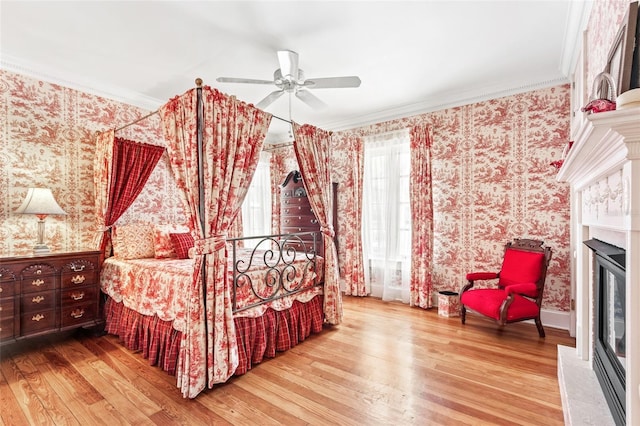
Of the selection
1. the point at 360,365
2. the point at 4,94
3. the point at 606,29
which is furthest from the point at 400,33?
the point at 4,94

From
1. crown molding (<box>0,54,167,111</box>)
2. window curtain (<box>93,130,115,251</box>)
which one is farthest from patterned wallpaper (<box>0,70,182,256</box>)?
window curtain (<box>93,130,115,251</box>)

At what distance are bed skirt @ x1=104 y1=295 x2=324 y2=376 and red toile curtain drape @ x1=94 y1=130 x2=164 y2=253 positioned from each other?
0.95m

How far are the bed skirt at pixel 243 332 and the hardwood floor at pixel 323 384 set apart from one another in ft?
0.31

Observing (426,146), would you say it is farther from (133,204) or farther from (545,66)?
(133,204)

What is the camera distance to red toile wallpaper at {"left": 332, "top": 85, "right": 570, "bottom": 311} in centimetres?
348

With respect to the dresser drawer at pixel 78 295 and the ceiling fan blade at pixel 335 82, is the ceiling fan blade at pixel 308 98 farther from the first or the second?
the dresser drawer at pixel 78 295

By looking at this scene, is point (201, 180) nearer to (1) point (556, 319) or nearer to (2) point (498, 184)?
(2) point (498, 184)

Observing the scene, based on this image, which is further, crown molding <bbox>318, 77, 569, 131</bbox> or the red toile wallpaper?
crown molding <bbox>318, 77, 569, 131</bbox>

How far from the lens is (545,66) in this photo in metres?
3.24

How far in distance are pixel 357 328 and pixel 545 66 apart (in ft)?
11.6

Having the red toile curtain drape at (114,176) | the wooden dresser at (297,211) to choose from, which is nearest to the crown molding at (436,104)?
the wooden dresser at (297,211)

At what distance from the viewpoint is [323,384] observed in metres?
2.32

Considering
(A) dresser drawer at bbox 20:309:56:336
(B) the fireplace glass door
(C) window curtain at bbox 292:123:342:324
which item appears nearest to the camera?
(B) the fireplace glass door

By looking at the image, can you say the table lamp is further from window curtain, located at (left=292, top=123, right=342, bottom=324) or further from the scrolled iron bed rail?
window curtain, located at (left=292, top=123, right=342, bottom=324)
